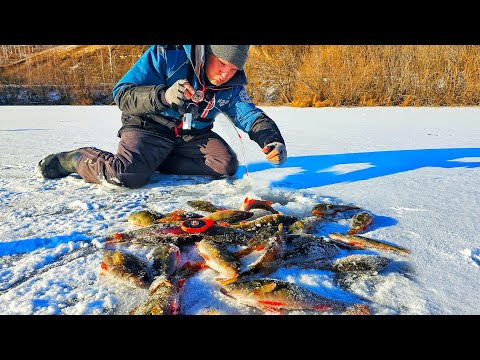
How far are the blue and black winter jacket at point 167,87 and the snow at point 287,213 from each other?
371mm

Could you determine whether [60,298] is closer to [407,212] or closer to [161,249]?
[161,249]

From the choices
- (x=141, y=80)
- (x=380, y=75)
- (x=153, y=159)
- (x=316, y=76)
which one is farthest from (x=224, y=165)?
(x=316, y=76)

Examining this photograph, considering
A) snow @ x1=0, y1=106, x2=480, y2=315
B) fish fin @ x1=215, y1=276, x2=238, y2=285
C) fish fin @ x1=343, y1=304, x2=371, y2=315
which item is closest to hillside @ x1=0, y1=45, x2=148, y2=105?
snow @ x1=0, y1=106, x2=480, y2=315

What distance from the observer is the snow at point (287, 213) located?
173cm

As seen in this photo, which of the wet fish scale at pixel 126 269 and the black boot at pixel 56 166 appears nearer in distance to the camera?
the wet fish scale at pixel 126 269

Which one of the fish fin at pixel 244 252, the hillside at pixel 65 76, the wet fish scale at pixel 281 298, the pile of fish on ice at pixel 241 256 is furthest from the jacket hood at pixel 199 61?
the hillside at pixel 65 76

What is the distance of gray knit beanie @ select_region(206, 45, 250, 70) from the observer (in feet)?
10.4

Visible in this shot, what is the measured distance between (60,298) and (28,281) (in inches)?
10.6

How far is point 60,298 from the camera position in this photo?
171 cm

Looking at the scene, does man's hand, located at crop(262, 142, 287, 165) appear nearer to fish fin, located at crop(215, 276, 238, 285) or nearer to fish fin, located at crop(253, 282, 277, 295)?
fish fin, located at crop(215, 276, 238, 285)

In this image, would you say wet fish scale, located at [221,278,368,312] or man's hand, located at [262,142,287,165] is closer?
wet fish scale, located at [221,278,368,312]

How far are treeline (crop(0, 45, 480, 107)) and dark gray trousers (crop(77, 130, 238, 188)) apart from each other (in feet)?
39.8

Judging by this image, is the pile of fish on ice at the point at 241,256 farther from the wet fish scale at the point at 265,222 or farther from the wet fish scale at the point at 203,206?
the wet fish scale at the point at 203,206

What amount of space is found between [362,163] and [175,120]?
239 cm
